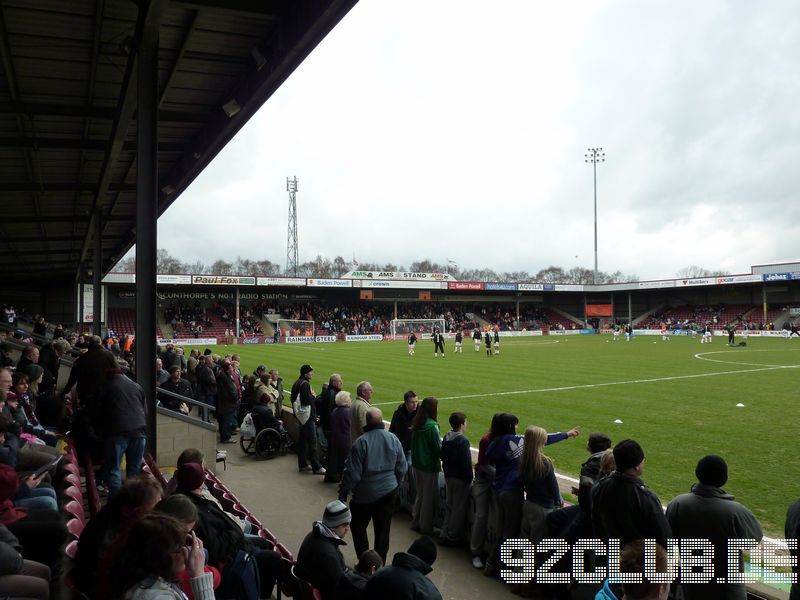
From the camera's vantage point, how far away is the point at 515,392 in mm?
16641

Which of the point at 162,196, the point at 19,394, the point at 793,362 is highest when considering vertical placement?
the point at 162,196

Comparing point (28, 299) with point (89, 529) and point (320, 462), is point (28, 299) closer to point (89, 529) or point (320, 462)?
point (320, 462)

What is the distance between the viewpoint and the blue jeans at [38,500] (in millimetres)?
4766

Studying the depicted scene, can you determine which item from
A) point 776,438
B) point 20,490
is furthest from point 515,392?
point 20,490

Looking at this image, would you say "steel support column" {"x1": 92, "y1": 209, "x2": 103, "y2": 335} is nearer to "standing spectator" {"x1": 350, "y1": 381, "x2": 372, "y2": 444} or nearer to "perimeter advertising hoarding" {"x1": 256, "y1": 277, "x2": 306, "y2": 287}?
"standing spectator" {"x1": 350, "y1": 381, "x2": 372, "y2": 444}

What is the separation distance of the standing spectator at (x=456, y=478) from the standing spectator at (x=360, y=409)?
4.84 ft

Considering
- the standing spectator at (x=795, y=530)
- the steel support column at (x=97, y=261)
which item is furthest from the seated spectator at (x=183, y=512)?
the steel support column at (x=97, y=261)

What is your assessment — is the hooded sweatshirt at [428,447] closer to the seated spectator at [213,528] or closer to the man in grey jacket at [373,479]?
the man in grey jacket at [373,479]

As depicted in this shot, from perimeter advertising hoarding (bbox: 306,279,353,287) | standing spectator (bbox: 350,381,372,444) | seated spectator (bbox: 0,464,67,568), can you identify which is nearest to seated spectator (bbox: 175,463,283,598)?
seated spectator (bbox: 0,464,67,568)

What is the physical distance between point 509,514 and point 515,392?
456 inches

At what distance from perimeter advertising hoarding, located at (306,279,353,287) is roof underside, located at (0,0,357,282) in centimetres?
4039

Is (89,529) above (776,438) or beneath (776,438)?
above

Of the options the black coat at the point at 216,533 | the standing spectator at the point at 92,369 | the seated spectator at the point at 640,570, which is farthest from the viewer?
the standing spectator at the point at 92,369

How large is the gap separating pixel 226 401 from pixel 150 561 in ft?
30.4
